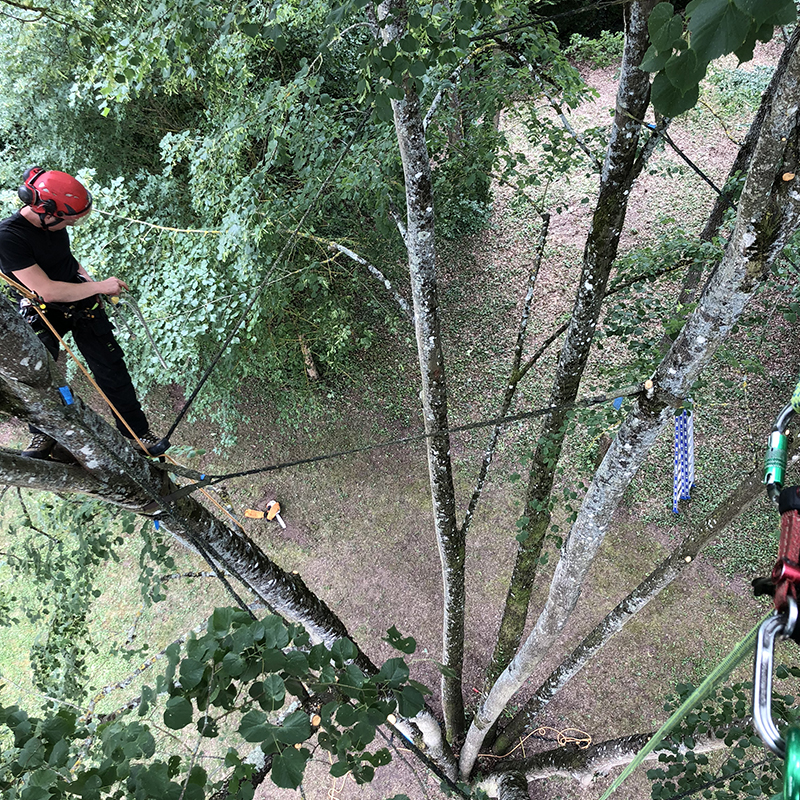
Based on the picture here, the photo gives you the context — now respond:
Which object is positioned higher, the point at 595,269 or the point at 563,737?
the point at 595,269

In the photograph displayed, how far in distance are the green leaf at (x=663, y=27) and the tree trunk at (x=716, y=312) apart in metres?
0.59

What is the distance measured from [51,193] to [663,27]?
2.41 meters

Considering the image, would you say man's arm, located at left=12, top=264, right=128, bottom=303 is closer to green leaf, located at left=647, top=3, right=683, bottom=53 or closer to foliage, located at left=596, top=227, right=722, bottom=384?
green leaf, located at left=647, top=3, right=683, bottom=53

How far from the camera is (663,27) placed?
0.82 meters

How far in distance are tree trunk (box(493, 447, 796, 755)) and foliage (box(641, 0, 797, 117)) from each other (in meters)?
1.60

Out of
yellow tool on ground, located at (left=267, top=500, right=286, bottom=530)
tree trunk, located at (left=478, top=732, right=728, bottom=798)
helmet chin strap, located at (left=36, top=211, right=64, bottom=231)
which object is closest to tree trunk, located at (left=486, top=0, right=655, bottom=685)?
tree trunk, located at (left=478, top=732, right=728, bottom=798)

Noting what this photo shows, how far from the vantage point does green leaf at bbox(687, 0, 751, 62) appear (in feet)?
2.37

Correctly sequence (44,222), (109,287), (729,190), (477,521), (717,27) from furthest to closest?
(477,521)
(729,190)
(109,287)
(44,222)
(717,27)

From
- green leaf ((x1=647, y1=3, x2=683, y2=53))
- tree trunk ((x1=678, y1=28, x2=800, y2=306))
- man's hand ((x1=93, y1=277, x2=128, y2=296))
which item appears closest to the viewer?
green leaf ((x1=647, y1=3, x2=683, y2=53))

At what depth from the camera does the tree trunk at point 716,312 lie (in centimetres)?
130

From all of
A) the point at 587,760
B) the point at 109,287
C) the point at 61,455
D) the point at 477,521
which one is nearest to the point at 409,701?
the point at 61,455

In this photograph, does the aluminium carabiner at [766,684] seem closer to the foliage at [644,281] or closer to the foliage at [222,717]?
the foliage at [222,717]

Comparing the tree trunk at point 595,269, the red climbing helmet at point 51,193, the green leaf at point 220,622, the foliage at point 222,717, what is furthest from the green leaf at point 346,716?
the red climbing helmet at point 51,193

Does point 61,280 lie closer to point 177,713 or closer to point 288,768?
point 177,713
